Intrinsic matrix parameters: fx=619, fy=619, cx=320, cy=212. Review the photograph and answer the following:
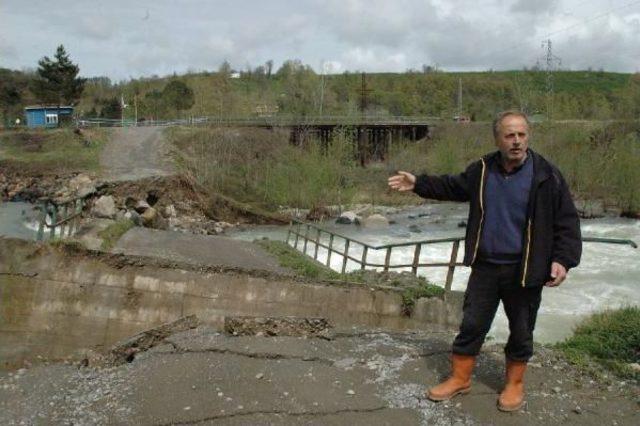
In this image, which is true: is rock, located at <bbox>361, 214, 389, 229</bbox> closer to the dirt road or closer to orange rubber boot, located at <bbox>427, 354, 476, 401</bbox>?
the dirt road

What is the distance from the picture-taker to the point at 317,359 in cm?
532

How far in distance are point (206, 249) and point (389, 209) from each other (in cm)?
2510

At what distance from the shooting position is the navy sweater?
4.25m

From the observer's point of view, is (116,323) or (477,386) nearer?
(477,386)

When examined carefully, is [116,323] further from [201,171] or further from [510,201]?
[201,171]

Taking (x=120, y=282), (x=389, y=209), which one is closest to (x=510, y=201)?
(x=120, y=282)

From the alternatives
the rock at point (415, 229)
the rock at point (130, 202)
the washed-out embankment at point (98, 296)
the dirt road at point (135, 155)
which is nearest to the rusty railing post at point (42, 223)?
the washed-out embankment at point (98, 296)

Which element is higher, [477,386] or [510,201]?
[510,201]

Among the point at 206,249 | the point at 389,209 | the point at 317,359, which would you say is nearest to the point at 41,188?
the point at 389,209

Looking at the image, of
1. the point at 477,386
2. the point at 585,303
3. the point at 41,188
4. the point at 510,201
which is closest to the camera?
the point at 510,201

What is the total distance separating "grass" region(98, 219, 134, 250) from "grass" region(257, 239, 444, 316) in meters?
3.62

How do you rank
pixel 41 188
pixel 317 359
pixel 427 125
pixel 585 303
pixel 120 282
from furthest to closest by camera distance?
pixel 427 125
pixel 41 188
pixel 585 303
pixel 120 282
pixel 317 359

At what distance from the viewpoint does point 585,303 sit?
15.3 m

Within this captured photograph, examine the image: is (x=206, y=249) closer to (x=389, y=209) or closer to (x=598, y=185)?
(x=389, y=209)
